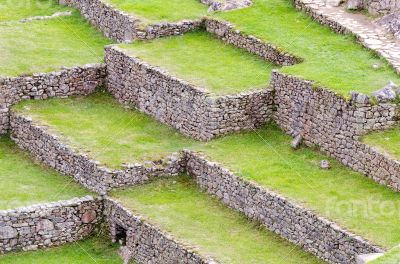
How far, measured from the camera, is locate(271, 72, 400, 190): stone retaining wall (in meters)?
29.8

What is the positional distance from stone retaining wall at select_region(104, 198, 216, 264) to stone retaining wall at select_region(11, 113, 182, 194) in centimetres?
49

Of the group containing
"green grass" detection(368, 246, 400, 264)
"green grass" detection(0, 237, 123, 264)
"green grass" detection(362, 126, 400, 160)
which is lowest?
"green grass" detection(0, 237, 123, 264)

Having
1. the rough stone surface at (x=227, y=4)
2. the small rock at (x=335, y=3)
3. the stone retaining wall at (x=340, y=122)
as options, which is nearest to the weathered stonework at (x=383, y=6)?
the small rock at (x=335, y=3)

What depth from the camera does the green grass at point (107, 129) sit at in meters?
32.4

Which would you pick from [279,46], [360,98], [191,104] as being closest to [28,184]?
[191,104]

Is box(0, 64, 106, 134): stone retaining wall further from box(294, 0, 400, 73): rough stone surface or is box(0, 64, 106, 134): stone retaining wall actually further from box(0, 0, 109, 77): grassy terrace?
box(294, 0, 400, 73): rough stone surface

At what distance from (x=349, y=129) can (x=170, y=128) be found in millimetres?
4765

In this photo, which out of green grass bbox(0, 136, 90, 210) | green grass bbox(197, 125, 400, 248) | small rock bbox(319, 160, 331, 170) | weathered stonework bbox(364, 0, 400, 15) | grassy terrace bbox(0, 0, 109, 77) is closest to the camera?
green grass bbox(197, 125, 400, 248)

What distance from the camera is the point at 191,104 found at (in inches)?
1292

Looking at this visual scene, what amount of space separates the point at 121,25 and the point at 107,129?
422cm

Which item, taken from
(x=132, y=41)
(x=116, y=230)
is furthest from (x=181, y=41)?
(x=116, y=230)

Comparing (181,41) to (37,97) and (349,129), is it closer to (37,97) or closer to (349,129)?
(37,97)

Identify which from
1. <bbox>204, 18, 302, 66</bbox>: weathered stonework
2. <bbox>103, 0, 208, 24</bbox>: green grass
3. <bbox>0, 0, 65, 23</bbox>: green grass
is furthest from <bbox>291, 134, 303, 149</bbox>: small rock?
<bbox>0, 0, 65, 23</bbox>: green grass

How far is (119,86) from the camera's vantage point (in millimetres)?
35531
